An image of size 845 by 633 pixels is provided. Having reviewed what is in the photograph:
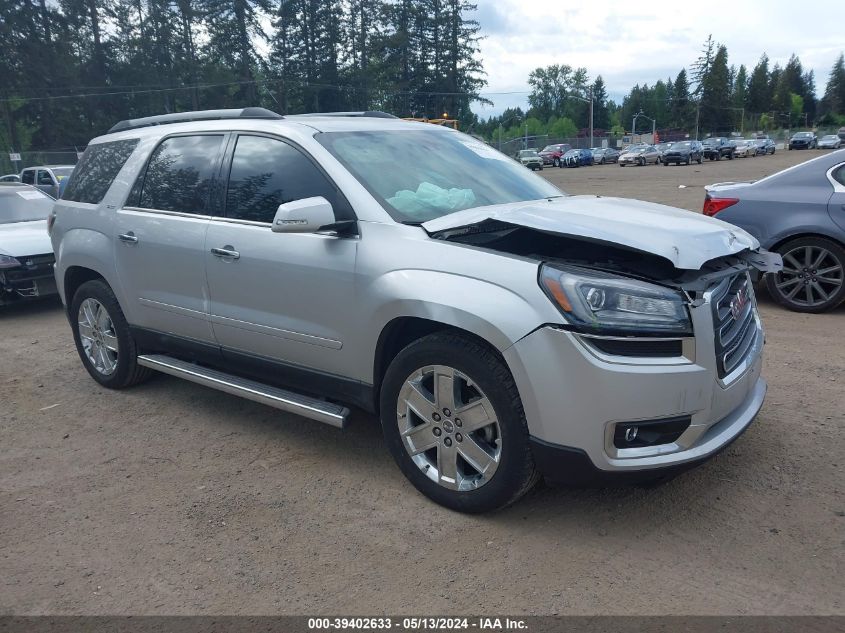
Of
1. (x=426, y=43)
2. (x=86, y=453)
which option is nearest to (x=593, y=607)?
(x=86, y=453)

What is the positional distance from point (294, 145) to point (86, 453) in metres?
2.25

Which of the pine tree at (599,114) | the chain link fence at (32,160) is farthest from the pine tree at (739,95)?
the chain link fence at (32,160)

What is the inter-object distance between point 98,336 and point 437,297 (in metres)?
3.36

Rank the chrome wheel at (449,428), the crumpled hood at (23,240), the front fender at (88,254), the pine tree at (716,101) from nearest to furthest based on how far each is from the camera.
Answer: the chrome wheel at (449,428) < the front fender at (88,254) < the crumpled hood at (23,240) < the pine tree at (716,101)

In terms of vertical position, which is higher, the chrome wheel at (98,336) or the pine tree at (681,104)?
the pine tree at (681,104)

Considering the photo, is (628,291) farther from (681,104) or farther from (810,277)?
(681,104)

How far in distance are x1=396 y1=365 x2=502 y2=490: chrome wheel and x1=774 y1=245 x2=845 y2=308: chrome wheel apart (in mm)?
4804

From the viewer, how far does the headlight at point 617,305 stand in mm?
2816

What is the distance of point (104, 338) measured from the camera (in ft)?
17.4

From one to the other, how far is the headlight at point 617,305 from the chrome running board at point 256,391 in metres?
1.39

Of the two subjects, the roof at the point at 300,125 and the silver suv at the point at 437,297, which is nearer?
the silver suv at the point at 437,297

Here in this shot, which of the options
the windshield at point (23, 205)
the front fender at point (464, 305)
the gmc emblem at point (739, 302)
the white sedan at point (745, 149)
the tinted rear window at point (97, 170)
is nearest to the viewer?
the front fender at point (464, 305)

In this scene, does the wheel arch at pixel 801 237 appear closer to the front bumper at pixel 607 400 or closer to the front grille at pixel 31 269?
the front bumper at pixel 607 400

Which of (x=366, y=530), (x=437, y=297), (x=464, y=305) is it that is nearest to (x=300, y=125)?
(x=437, y=297)
